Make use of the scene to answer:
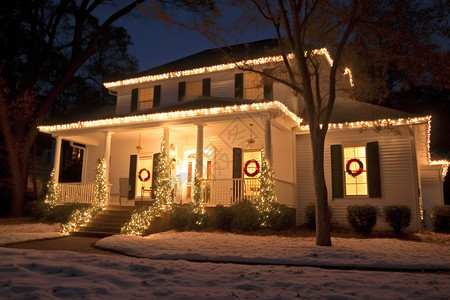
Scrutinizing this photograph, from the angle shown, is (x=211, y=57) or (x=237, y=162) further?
(x=211, y=57)

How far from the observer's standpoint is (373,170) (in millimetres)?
12750

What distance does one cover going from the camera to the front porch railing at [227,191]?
41.5 feet

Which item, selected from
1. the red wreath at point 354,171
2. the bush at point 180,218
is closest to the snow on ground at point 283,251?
the bush at point 180,218

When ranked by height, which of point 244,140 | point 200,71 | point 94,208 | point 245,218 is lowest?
point 245,218

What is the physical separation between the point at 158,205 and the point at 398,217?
764 centimetres

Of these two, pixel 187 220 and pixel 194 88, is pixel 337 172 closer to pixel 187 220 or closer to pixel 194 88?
pixel 187 220

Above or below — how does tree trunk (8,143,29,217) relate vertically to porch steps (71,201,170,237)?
above

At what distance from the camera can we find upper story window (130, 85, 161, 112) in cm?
1672

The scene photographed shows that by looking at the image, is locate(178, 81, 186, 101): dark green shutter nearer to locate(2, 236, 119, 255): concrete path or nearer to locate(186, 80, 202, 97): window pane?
locate(186, 80, 202, 97): window pane

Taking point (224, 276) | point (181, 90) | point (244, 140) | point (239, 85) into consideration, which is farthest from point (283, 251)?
point (181, 90)

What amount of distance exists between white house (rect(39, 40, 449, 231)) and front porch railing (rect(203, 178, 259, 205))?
41 mm

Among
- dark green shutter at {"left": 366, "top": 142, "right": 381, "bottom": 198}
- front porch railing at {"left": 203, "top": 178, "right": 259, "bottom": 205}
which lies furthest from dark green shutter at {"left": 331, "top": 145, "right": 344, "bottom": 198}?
front porch railing at {"left": 203, "top": 178, "right": 259, "bottom": 205}

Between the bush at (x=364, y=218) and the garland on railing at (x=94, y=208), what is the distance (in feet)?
28.2

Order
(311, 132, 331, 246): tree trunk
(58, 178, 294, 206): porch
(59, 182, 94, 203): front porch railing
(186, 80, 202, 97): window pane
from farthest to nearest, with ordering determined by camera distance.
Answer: (186, 80, 202, 97): window pane, (59, 182, 94, 203): front porch railing, (58, 178, 294, 206): porch, (311, 132, 331, 246): tree trunk
